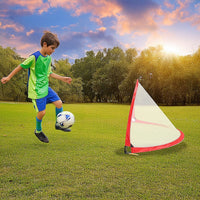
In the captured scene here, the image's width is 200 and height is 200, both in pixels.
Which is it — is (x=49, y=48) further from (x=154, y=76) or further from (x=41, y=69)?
(x=154, y=76)

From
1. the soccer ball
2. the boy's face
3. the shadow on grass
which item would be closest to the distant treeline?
the shadow on grass

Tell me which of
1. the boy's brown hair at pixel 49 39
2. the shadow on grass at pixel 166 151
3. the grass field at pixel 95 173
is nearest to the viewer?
the grass field at pixel 95 173

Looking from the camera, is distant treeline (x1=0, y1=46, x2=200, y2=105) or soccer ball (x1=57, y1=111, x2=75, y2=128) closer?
soccer ball (x1=57, y1=111, x2=75, y2=128)

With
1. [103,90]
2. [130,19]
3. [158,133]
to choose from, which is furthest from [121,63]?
[158,133]

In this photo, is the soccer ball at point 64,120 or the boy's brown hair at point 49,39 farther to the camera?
the soccer ball at point 64,120

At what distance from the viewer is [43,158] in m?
3.43

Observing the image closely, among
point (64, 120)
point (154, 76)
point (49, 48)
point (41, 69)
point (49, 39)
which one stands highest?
point (154, 76)

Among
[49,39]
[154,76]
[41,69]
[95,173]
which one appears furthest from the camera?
[154,76]

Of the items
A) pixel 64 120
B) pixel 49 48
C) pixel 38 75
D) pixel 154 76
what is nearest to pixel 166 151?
Result: pixel 64 120

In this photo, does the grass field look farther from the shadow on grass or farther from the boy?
the boy

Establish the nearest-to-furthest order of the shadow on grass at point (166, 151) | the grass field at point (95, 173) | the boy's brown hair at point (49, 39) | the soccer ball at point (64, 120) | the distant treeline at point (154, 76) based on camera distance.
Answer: the grass field at point (95, 173), the shadow on grass at point (166, 151), the boy's brown hair at point (49, 39), the soccer ball at point (64, 120), the distant treeline at point (154, 76)

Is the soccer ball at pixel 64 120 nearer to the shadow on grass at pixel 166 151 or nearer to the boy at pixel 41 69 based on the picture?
the boy at pixel 41 69

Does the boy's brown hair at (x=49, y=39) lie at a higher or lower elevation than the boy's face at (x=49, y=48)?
higher

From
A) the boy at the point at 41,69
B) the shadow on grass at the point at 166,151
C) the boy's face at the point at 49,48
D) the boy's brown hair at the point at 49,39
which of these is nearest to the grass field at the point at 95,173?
the shadow on grass at the point at 166,151
